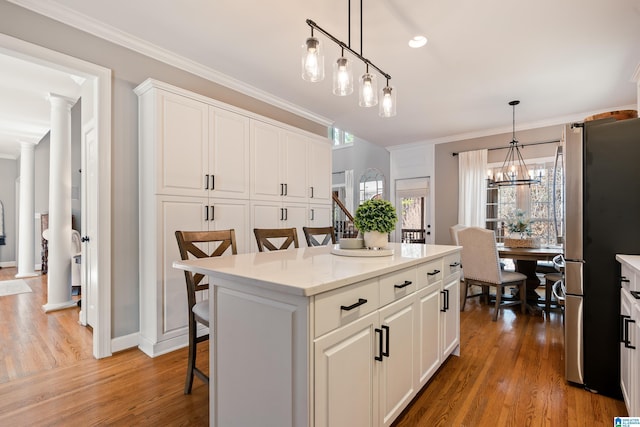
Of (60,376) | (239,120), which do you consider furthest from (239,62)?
(60,376)

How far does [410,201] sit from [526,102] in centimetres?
279

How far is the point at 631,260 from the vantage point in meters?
1.69

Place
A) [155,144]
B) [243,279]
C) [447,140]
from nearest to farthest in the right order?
[243,279], [155,144], [447,140]

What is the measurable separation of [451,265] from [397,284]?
956 millimetres

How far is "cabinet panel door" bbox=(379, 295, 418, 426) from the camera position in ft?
4.82

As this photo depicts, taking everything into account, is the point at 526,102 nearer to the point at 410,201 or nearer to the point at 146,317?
the point at 410,201

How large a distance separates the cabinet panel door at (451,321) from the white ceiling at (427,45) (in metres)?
2.03

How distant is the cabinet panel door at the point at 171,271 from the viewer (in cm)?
259

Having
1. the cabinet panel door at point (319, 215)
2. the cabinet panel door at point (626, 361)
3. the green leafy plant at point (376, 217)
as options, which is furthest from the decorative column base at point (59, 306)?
the cabinet panel door at point (626, 361)

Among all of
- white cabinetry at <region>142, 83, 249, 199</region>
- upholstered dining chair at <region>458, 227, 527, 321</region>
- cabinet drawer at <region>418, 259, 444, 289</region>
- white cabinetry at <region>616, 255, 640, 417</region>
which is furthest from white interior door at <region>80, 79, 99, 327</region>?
upholstered dining chair at <region>458, 227, 527, 321</region>

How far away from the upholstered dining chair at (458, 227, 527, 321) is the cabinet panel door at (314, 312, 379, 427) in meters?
2.66

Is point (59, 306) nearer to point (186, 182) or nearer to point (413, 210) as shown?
point (186, 182)

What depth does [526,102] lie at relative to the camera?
13.6 feet

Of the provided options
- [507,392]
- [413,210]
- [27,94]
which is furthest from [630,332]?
[27,94]
